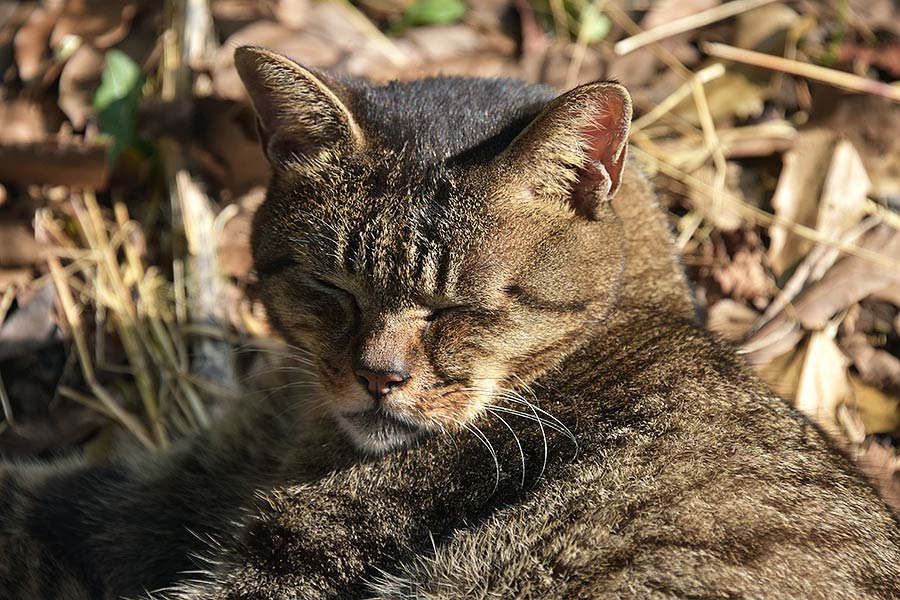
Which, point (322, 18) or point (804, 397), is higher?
point (322, 18)

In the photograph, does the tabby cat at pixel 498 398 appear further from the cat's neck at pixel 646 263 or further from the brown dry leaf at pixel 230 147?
the brown dry leaf at pixel 230 147

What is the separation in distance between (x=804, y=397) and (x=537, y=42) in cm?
218

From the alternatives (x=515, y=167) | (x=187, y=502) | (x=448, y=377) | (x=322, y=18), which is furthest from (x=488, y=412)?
(x=322, y=18)

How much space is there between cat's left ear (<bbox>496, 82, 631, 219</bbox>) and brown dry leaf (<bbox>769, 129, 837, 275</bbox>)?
1.90 metres

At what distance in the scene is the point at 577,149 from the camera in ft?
8.45

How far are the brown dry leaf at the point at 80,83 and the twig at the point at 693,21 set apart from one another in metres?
2.43

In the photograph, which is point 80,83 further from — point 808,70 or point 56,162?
point 808,70

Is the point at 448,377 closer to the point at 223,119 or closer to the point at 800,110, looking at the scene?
the point at 223,119

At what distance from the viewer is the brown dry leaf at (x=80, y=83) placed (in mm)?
4547

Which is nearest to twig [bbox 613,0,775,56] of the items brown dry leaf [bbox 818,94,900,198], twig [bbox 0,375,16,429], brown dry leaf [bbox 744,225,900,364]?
brown dry leaf [bbox 818,94,900,198]

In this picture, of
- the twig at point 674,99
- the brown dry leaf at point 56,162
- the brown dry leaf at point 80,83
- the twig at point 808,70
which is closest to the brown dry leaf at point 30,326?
the brown dry leaf at point 56,162

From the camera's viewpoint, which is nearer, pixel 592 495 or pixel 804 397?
pixel 592 495

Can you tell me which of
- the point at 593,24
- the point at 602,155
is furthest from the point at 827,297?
the point at 602,155

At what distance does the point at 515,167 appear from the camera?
8.54ft
